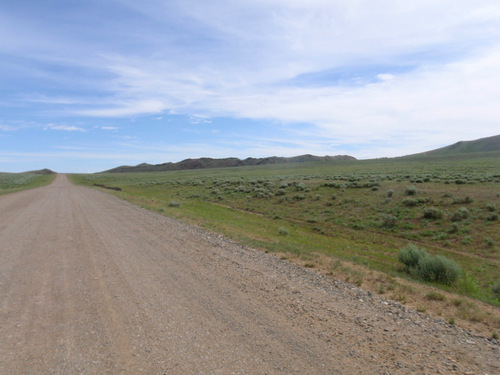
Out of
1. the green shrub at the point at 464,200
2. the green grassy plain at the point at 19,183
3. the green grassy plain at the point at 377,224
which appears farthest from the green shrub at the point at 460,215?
the green grassy plain at the point at 19,183

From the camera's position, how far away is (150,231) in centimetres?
1328

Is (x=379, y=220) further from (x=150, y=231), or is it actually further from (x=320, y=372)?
(x=320, y=372)

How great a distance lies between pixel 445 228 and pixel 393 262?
7.16m

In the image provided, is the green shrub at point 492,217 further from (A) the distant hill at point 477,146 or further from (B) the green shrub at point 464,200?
(A) the distant hill at point 477,146

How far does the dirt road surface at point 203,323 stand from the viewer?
401 centimetres

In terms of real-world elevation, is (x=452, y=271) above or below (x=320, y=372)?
below

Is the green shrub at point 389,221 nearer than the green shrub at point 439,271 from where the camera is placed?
No

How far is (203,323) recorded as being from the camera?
504 cm

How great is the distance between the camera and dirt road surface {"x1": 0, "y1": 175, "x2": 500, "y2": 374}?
4.01m

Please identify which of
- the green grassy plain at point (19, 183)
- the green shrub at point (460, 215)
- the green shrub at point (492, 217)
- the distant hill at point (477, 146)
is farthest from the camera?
the distant hill at point (477, 146)

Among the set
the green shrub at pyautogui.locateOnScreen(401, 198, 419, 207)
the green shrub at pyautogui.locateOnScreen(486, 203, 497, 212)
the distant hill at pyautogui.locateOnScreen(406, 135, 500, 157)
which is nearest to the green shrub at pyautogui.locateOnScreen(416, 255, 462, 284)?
the green shrub at pyautogui.locateOnScreen(486, 203, 497, 212)

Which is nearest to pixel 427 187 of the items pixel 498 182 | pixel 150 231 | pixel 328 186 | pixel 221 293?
pixel 498 182

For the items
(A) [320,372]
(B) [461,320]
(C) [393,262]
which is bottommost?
(C) [393,262]

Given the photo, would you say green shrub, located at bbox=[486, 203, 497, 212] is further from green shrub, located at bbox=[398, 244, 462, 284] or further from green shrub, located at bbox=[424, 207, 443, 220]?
green shrub, located at bbox=[398, 244, 462, 284]
